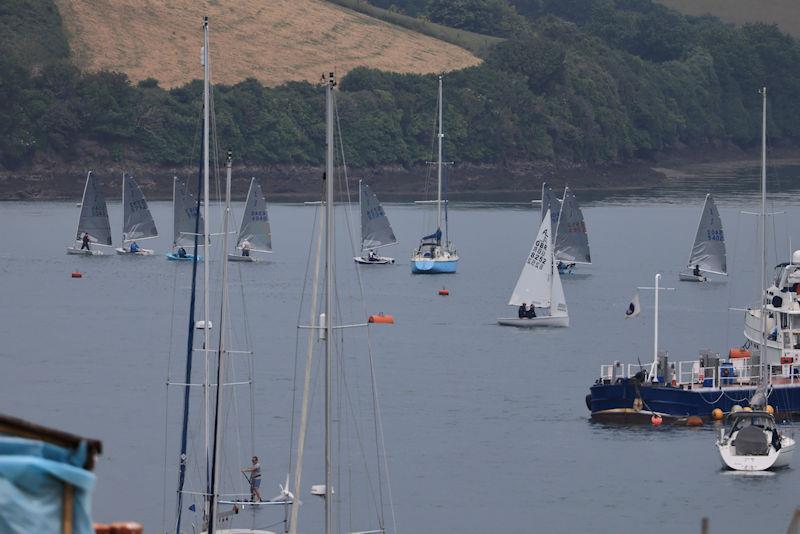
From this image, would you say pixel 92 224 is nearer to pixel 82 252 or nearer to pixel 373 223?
pixel 82 252

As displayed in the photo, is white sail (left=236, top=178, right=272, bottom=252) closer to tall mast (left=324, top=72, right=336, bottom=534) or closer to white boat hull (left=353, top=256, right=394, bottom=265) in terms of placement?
white boat hull (left=353, top=256, right=394, bottom=265)

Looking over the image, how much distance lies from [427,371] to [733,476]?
1033 inches

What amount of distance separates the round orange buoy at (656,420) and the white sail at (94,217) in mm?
69136

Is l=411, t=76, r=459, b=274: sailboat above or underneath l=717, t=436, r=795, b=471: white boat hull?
above

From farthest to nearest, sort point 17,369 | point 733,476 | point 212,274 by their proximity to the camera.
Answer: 1. point 212,274
2. point 17,369
3. point 733,476

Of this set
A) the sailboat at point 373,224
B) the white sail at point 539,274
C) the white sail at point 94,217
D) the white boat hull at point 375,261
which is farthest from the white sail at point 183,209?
the white sail at point 539,274

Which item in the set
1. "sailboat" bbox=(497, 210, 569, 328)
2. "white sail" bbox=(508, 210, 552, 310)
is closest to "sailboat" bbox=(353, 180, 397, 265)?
"sailboat" bbox=(497, 210, 569, 328)

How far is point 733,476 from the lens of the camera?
164ft

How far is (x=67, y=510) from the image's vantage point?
619 centimetres

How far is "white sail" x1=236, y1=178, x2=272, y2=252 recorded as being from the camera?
11494cm

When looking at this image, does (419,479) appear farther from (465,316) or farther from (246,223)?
(246,223)

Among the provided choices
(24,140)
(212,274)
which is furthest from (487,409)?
(24,140)

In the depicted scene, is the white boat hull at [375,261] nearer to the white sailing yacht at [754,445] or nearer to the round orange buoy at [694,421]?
the round orange buoy at [694,421]

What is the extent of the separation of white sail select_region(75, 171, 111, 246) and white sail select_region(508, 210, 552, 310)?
4248 centimetres
